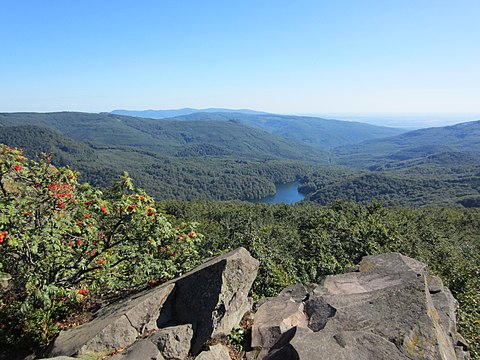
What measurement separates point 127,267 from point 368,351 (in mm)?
7233

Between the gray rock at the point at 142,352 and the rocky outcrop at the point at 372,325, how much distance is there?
109 inches

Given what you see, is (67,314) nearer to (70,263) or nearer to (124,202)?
(70,263)

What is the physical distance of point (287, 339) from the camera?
812 centimetres

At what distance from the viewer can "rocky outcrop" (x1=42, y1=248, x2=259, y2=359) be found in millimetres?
7719

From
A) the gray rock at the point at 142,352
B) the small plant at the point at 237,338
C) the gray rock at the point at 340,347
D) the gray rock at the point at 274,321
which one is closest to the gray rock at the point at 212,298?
the small plant at the point at 237,338

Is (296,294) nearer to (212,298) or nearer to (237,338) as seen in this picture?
(237,338)

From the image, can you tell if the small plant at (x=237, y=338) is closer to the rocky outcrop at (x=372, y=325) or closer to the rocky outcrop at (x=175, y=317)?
the rocky outcrop at (x=175, y=317)

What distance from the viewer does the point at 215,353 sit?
783 cm

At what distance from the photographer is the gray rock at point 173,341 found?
7.67 metres

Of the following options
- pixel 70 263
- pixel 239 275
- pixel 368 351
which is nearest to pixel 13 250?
pixel 70 263

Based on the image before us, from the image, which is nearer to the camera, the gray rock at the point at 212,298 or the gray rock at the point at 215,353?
the gray rock at the point at 215,353

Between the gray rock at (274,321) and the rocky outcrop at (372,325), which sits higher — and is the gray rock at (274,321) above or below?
below

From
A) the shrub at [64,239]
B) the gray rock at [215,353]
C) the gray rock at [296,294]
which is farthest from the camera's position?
the gray rock at [296,294]

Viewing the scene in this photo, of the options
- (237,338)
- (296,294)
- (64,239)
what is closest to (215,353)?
(237,338)
